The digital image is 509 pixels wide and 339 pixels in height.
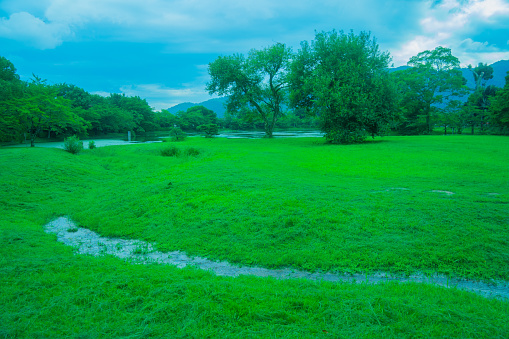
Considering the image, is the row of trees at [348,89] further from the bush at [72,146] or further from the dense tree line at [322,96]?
the bush at [72,146]

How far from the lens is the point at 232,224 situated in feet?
24.2

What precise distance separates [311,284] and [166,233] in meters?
4.35

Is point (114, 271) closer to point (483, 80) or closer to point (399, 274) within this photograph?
point (399, 274)

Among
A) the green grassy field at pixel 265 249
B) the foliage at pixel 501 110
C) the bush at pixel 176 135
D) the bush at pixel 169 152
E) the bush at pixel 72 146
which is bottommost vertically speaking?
the green grassy field at pixel 265 249

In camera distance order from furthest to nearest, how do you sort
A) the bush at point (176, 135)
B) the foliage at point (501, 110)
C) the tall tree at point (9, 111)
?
the bush at point (176, 135), the foliage at point (501, 110), the tall tree at point (9, 111)

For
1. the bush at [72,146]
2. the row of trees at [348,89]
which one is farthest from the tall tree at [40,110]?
the row of trees at [348,89]

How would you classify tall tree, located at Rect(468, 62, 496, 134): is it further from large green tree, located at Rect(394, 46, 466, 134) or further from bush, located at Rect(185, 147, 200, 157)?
bush, located at Rect(185, 147, 200, 157)

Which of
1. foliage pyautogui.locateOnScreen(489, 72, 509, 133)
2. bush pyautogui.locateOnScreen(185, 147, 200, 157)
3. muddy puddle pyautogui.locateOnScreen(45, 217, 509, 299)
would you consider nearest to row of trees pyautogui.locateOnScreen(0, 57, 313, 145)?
bush pyautogui.locateOnScreen(185, 147, 200, 157)

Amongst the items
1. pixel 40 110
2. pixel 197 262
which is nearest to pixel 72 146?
pixel 40 110

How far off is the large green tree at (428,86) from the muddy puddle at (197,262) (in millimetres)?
42952

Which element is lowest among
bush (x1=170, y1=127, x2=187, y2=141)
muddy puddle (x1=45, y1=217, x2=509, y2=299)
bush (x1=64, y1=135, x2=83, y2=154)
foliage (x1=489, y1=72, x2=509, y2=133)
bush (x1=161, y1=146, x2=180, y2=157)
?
muddy puddle (x1=45, y1=217, x2=509, y2=299)

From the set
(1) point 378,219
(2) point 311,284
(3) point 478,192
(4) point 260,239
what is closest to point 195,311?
(2) point 311,284

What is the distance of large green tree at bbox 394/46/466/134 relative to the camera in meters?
42.9

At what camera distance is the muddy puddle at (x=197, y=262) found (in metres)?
4.80
